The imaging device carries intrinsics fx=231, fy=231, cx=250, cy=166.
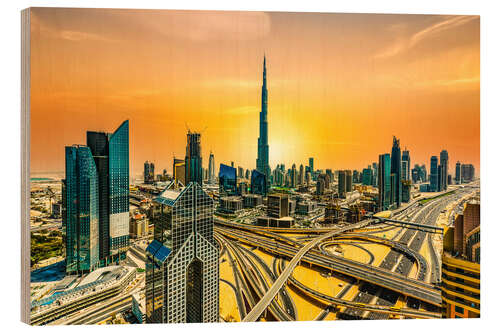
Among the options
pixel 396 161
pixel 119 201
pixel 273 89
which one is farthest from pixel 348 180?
pixel 119 201

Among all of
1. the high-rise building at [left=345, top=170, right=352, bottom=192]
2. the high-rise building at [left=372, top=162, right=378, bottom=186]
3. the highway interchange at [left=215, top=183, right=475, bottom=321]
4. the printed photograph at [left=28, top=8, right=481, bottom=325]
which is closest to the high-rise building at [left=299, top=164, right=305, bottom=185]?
the printed photograph at [left=28, top=8, right=481, bottom=325]

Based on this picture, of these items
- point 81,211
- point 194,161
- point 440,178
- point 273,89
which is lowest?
point 81,211

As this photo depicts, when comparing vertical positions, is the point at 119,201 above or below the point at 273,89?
below

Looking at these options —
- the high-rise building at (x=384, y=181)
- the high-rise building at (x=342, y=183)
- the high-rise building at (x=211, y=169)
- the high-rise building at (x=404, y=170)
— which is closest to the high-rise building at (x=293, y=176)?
the high-rise building at (x=342, y=183)

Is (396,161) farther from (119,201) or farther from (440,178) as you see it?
(119,201)

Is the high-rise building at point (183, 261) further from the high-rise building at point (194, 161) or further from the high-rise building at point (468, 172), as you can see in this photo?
the high-rise building at point (468, 172)
